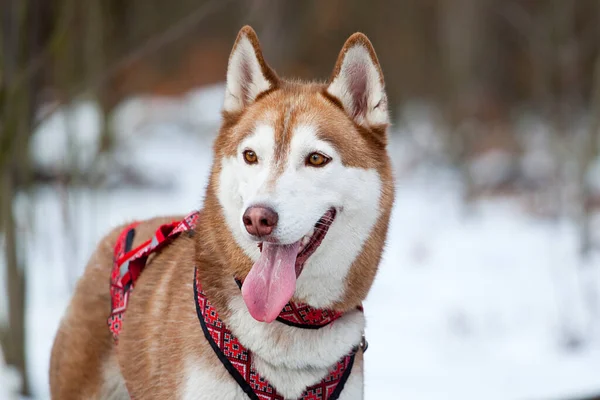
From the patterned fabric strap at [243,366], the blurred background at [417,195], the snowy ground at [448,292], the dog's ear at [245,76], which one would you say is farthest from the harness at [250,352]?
the snowy ground at [448,292]

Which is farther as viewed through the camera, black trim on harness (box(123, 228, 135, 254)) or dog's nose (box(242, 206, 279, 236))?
black trim on harness (box(123, 228, 135, 254))

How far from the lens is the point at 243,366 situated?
2.35 meters

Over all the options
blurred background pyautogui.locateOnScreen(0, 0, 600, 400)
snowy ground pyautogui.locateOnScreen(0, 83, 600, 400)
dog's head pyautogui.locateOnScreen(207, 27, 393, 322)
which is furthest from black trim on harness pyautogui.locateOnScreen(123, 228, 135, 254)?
snowy ground pyautogui.locateOnScreen(0, 83, 600, 400)

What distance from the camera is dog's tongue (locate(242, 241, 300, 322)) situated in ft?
7.39

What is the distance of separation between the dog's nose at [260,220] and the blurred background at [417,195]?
1.08 meters

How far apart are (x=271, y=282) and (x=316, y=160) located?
17.6 inches

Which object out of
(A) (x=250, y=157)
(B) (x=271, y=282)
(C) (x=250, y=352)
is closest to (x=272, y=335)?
(C) (x=250, y=352)

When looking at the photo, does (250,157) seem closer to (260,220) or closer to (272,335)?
(260,220)

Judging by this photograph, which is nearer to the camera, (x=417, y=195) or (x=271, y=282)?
(x=271, y=282)

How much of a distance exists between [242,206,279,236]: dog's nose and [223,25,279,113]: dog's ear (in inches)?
24.7

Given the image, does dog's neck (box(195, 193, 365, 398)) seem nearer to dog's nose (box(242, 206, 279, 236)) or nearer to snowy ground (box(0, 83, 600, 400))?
dog's nose (box(242, 206, 279, 236))

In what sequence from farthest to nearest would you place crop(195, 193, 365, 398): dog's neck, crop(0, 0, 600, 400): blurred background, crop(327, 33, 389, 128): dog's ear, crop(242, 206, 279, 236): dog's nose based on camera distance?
crop(0, 0, 600, 400): blurred background < crop(327, 33, 389, 128): dog's ear < crop(195, 193, 365, 398): dog's neck < crop(242, 206, 279, 236): dog's nose

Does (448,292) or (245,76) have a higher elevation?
(245,76)

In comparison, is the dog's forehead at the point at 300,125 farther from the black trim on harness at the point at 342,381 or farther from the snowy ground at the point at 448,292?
the snowy ground at the point at 448,292
